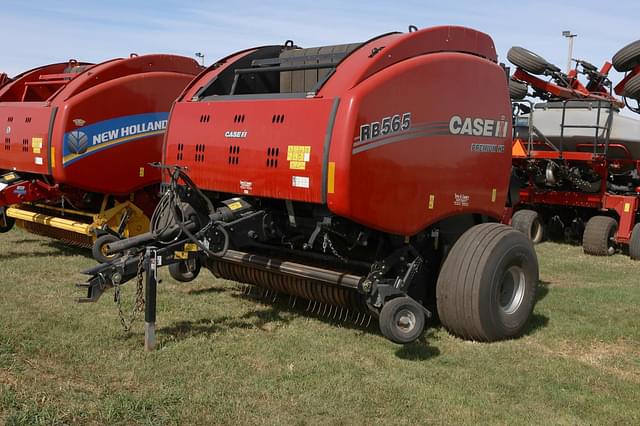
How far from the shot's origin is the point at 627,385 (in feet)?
15.4

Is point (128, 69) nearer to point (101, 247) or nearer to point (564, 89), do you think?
point (101, 247)

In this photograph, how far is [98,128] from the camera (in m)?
8.36

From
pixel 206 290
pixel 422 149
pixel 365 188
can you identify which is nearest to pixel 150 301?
pixel 365 188

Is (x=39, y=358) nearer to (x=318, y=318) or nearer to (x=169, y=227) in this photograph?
(x=169, y=227)

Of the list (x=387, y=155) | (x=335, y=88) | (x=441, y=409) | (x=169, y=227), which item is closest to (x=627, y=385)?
(x=441, y=409)

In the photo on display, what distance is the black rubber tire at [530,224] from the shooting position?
37.8 feet

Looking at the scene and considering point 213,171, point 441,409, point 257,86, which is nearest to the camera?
point 441,409

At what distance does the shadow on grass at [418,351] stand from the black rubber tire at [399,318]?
8.2 inches

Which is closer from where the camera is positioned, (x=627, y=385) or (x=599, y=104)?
(x=627, y=385)

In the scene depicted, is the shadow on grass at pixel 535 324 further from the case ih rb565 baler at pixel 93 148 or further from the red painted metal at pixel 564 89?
the red painted metal at pixel 564 89

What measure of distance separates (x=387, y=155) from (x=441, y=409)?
1748 millimetres

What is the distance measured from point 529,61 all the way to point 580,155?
1.91 metres

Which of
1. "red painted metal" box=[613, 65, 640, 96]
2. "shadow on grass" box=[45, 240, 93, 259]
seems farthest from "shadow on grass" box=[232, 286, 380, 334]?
"red painted metal" box=[613, 65, 640, 96]

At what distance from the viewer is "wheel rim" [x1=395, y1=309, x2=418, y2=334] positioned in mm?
4980
